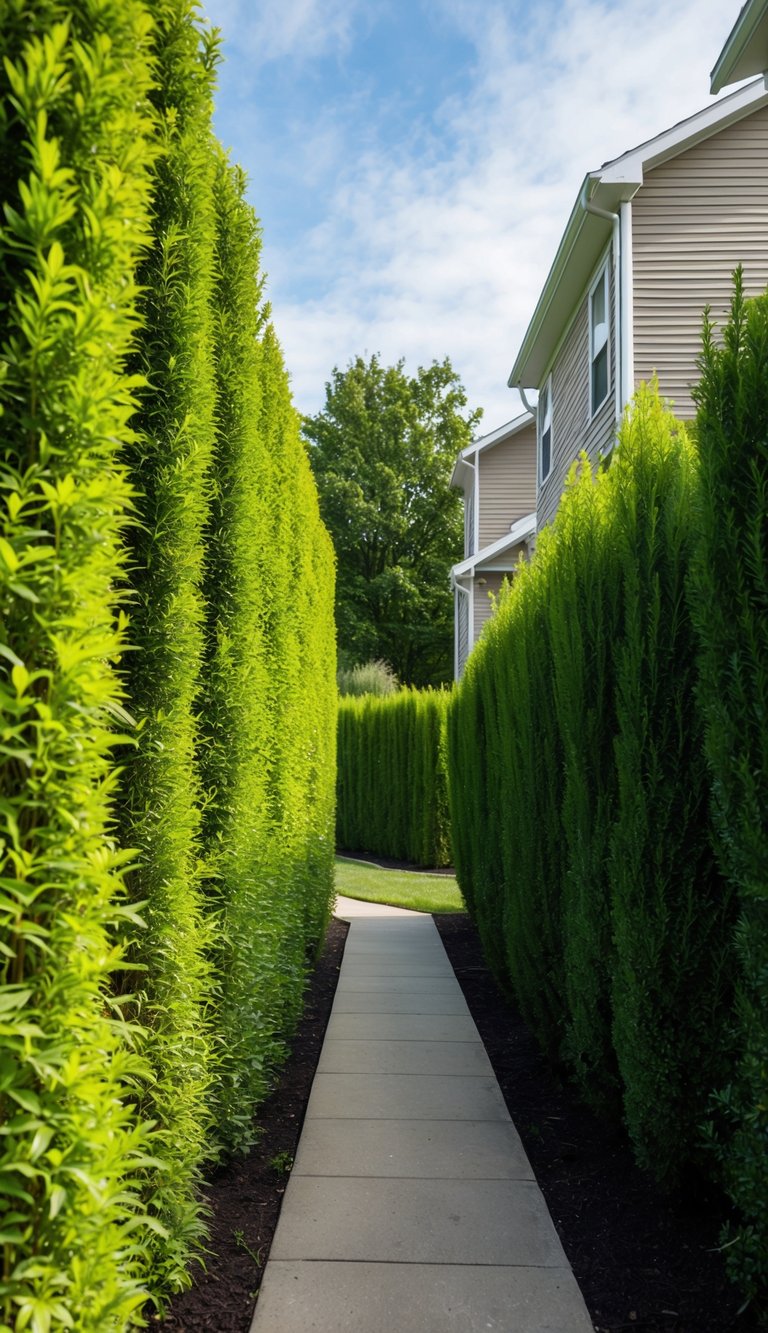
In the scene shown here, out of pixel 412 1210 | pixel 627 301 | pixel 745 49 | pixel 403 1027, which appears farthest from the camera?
pixel 627 301

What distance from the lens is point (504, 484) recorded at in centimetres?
2436

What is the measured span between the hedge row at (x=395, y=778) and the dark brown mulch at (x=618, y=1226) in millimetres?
10034

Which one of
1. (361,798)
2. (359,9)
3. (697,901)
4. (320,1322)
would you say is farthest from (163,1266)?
(361,798)

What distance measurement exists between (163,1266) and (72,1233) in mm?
1106

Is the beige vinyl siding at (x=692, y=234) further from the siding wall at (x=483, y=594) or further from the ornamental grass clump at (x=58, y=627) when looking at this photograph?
the siding wall at (x=483, y=594)

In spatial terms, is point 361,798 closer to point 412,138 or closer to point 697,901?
point 412,138

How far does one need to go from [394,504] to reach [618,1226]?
34867 millimetres

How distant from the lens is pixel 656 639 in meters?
3.19

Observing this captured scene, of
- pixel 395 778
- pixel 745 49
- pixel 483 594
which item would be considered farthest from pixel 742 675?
pixel 483 594

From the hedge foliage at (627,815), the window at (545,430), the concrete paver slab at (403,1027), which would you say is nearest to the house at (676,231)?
the window at (545,430)

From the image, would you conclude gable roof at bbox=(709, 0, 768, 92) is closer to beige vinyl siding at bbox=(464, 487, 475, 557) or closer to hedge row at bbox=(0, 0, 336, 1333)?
hedge row at bbox=(0, 0, 336, 1333)

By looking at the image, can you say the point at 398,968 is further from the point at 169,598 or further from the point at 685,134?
the point at 685,134

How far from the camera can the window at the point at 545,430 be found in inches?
596

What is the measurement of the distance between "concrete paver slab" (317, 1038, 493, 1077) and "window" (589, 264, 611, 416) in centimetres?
816
